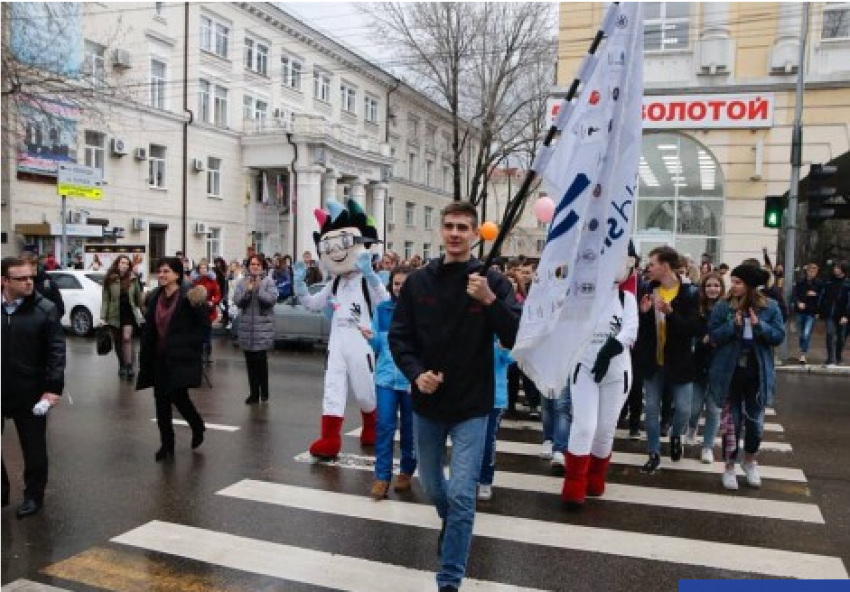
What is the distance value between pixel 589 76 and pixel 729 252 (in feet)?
55.8

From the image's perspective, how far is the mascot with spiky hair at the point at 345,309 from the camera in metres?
6.68

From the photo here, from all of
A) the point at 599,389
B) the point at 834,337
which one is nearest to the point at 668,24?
the point at 834,337

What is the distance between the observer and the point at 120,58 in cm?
2722

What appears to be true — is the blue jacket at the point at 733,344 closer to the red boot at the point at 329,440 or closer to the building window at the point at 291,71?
the red boot at the point at 329,440

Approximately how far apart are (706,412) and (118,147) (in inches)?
997

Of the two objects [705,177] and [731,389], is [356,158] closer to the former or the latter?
[705,177]

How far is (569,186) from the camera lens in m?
Answer: 3.93

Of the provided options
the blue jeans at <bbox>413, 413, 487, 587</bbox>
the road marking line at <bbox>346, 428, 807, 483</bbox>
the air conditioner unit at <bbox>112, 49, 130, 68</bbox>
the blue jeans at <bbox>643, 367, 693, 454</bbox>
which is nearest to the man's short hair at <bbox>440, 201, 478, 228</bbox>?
the blue jeans at <bbox>413, 413, 487, 587</bbox>

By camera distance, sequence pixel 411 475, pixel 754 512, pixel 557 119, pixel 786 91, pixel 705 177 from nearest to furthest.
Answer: pixel 557 119 → pixel 754 512 → pixel 411 475 → pixel 786 91 → pixel 705 177

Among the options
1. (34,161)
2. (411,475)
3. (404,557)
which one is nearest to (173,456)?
(411,475)

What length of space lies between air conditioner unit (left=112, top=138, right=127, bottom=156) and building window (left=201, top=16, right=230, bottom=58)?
6.34 metres

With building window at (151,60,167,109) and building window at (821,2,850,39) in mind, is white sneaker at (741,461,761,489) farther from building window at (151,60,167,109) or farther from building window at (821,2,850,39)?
building window at (151,60,167,109)

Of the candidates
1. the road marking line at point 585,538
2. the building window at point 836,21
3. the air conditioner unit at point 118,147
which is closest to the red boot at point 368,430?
the road marking line at point 585,538

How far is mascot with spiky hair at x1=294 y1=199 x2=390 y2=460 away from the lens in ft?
21.9
